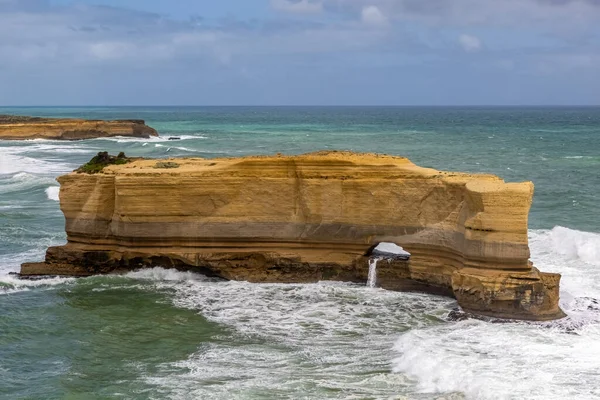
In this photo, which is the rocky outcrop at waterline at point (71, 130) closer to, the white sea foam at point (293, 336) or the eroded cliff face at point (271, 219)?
the eroded cliff face at point (271, 219)

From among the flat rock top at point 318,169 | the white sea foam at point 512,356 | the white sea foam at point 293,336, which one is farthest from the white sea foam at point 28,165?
the white sea foam at point 512,356

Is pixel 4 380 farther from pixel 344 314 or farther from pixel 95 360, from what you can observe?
pixel 344 314

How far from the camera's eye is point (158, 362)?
15797 mm

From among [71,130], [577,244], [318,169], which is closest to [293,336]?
[318,169]

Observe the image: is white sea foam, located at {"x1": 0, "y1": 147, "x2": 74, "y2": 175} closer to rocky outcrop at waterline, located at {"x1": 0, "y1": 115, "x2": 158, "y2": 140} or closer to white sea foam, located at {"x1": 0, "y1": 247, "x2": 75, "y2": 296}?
rocky outcrop at waterline, located at {"x1": 0, "y1": 115, "x2": 158, "y2": 140}

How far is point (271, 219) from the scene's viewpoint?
2144 centimetres

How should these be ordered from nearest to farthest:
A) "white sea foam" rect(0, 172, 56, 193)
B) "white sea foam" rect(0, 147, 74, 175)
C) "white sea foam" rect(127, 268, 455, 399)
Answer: "white sea foam" rect(127, 268, 455, 399) → "white sea foam" rect(0, 172, 56, 193) → "white sea foam" rect(0, 147, 74, 175)

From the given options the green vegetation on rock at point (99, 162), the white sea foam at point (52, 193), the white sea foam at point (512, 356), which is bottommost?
the white sea foam at point (512, 356)

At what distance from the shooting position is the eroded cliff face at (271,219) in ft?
66.7

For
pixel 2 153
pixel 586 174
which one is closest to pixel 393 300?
pixel 586 174

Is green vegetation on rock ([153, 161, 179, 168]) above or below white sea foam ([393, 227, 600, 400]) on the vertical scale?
above

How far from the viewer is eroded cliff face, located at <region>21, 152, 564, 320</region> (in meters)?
20.3

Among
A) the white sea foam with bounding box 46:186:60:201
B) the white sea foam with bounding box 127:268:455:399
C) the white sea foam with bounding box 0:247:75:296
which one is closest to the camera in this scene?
the white sea foam with bounding box 127:268:455:399

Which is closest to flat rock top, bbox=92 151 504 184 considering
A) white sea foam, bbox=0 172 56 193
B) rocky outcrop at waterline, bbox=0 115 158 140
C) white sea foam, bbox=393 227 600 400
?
white sea foam, bbox=393 227 600 400
